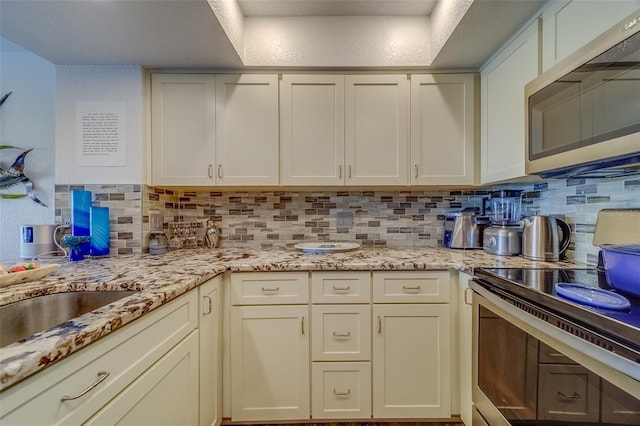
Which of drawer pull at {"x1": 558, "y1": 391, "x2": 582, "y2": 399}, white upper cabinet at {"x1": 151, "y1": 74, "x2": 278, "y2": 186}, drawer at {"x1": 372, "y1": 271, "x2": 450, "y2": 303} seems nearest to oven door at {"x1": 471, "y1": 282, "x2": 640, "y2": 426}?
drawer pull at {"x1": 558, "y1": 391, "x2": 582, "y2": 399}

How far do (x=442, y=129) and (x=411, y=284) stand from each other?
1046 mm

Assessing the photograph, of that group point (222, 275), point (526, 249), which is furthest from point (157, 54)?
point (526, 249)

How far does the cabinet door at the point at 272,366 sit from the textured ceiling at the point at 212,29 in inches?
57.1

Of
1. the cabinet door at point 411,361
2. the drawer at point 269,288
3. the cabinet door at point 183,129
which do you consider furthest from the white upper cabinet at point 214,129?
the cabinet door at point 411,361

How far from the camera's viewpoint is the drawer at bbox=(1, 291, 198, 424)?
1.67ft

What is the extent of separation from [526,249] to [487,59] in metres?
1.15

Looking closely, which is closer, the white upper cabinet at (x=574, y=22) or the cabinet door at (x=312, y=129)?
the white upper cabinet at (x=574, y=22)

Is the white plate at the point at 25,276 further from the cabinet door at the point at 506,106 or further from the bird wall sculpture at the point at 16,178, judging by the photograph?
the cabinet door at the point at 506,106

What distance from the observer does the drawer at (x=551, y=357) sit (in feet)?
2.45

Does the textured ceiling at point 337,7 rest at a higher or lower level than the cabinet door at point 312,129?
higher

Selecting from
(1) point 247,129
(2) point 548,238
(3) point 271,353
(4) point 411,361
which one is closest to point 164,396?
(3) point 271,353

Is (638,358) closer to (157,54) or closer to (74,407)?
(74,407)

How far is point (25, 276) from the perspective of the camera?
3.64ft

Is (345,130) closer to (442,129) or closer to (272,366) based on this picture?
(442,129)
